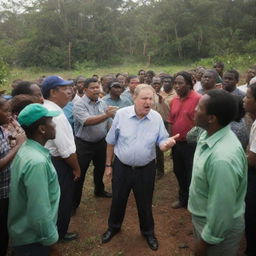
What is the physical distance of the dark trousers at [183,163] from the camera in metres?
4.22

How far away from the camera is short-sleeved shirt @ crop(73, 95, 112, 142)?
13.8ft

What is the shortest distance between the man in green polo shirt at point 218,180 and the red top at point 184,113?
6.21 ft

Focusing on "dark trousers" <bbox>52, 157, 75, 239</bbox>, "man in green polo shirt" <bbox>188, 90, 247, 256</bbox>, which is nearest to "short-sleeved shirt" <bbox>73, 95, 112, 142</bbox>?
"dark trousers" <bbox>52, 157, 75, 239</bbox>

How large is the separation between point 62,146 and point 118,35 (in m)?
32.9

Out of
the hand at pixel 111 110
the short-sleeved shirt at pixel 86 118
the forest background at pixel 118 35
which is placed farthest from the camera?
the forest background at pixel 118 35

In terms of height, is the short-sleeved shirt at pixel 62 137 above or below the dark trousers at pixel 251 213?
above

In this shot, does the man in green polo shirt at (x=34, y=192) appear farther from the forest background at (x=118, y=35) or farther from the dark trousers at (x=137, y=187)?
the forest background at (x=118, y=35)

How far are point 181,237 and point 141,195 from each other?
2.99 feet

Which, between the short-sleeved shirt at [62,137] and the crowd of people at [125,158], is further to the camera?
the short-sleeved shirt at [62,137]

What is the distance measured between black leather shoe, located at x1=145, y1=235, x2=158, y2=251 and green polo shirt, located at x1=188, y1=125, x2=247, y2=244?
172cm

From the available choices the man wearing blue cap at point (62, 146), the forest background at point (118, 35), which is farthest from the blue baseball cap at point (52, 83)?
the forest background at point (118, 35)

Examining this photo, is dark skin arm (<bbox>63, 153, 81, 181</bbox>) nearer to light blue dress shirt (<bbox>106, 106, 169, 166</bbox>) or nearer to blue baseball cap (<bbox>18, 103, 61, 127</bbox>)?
light blue dress shirt (<bbox>106, 106, 169, 166</bbox>)

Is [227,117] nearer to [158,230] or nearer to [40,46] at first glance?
[158,230]

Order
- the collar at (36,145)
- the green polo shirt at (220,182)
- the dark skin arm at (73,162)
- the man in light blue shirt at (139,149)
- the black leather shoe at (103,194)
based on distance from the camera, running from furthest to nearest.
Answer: the black leather shoe at (103,194) → the man in light blue shirt at (139,149) → the dark skin arm at (73,162) → the collar at (36,145) → the green polo shirt at (220,182)
